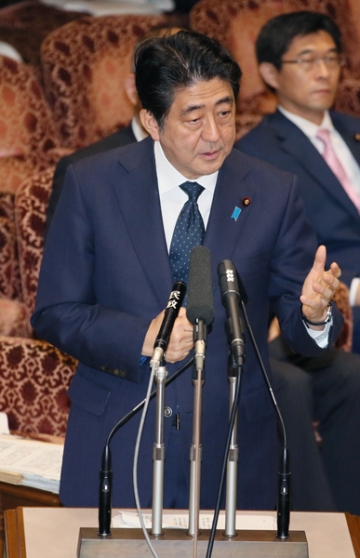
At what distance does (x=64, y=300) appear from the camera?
2.20 meters

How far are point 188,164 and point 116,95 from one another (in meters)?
2.06

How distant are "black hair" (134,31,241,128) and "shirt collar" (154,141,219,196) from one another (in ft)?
0.40

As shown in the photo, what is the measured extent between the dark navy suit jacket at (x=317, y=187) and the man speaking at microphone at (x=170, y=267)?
1.32m

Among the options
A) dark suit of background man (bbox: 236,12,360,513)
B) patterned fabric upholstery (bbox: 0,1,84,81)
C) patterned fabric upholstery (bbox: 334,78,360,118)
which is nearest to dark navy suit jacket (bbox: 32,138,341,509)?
dark suit of background man (bbox: 236,12,360,513)

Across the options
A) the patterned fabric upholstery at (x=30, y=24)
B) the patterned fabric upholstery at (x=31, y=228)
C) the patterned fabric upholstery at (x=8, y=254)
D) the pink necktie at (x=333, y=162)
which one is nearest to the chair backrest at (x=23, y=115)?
the patterned fabric upholstery at (x=30, y=24)

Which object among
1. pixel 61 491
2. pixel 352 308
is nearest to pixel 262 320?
pixel 61 491

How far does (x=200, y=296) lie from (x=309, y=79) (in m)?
2.47

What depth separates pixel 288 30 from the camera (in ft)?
12.8

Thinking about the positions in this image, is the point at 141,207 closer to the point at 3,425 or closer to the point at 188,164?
the point at 188,164

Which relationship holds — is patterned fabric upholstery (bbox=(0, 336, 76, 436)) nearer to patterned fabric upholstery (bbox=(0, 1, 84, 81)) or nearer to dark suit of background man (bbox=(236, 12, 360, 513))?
dark suit of background man (bbox=(236, 12, 360, 513))

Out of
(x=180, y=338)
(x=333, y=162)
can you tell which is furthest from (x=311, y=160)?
(x=180, y=338)

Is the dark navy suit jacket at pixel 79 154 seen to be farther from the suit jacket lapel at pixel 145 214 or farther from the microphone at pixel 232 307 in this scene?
the microphone at pixel 232 307

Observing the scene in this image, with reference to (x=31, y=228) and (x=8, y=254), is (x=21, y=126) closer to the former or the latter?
(x=8, y=254)

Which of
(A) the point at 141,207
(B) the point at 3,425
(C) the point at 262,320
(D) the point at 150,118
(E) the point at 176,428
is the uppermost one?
(D) the point at 150,118
